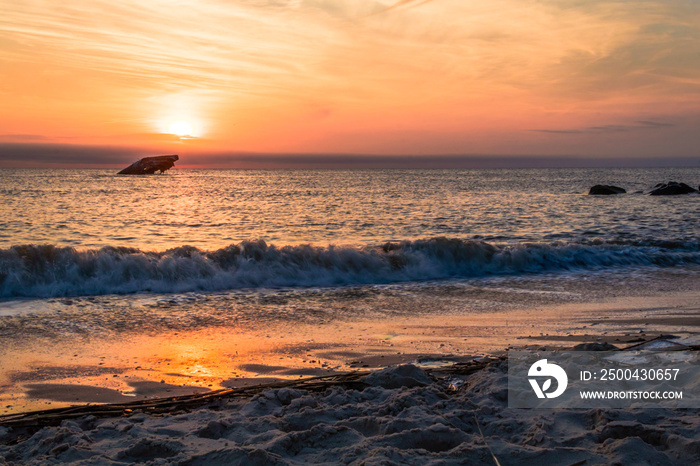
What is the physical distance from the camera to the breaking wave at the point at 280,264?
10133mm

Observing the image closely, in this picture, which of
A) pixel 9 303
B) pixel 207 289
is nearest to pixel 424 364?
pixel 207 289

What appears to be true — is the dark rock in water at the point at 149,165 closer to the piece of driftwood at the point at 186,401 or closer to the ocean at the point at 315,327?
the ocean at the point at 315,327

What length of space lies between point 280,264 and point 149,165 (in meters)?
104

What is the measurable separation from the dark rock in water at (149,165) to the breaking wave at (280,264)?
101m

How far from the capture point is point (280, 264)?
11672 millimetres

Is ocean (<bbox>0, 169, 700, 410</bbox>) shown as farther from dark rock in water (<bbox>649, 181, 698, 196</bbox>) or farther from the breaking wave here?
dark rock in water (<bbox>649, 181, 698, 196</bbox>)

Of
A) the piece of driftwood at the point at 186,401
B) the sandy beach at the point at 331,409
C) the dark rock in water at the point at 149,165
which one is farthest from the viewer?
the dark rock in water at the point at 149,165

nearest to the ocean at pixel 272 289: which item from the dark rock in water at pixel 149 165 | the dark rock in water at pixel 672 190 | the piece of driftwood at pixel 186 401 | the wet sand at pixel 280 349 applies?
the wet sand at pixel 280 349

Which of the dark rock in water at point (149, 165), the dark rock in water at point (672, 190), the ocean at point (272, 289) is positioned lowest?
the ocean at point (272, 289)

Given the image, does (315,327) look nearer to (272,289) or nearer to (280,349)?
(280,349)

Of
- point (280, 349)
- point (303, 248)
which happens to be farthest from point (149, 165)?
→ point (280, 349)

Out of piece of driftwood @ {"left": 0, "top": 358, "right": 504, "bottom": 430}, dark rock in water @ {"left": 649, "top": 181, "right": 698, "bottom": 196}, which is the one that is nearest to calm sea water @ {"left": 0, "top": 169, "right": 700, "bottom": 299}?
piece of driftwood @ {"left": 0, "top": 358, "right": 504, "bottom": 430}

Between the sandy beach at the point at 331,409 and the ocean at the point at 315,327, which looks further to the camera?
the ocean at the point at 315,327

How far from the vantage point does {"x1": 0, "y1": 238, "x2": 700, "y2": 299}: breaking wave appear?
1013 centimetres
